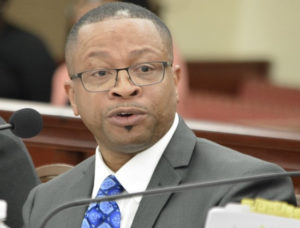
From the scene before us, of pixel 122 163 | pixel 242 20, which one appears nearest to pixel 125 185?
pixel 122 163

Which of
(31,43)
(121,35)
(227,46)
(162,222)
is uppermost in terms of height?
(121,35)

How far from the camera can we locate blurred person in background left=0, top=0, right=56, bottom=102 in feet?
19.5

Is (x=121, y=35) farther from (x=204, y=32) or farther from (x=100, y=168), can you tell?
(x=204, y=32)

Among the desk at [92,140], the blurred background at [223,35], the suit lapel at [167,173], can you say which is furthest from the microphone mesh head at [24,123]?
the blurred background at [223,35]

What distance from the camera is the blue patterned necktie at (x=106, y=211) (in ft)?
8.06

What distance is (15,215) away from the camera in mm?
3273

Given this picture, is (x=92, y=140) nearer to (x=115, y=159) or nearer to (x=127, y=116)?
(x=115, y=159)

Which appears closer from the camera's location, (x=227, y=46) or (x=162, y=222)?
(x=162, y=222)

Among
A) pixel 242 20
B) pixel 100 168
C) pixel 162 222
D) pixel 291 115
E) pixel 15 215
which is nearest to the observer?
pixel 162 222

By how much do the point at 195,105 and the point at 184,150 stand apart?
16.4 feet

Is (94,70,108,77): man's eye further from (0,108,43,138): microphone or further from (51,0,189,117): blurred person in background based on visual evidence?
(51,0,189,117): blurred person in background

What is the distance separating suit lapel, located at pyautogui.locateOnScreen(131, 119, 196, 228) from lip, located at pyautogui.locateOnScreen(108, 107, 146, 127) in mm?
186

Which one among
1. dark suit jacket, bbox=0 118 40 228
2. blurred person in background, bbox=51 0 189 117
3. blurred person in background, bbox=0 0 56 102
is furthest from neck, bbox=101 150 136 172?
blurred person in background, bbox=0 0 56 102

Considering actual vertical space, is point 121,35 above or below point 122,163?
above
